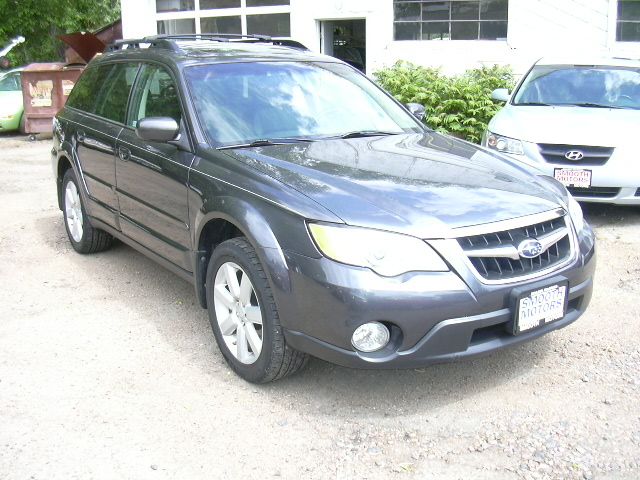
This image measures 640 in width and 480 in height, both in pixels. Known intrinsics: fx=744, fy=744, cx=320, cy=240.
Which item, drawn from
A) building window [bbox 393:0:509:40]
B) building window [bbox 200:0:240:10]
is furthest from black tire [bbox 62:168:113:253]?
building window [bbox 200:0:240:10]

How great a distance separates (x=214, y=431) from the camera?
3346 millimetres

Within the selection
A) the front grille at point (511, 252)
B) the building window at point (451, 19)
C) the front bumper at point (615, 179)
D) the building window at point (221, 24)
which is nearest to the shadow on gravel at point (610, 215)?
the front bumper at point (615, 179)

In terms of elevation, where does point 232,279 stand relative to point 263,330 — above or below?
above

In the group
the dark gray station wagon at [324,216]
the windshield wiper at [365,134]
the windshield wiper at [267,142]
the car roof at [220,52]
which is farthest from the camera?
the car roof at [220,52]

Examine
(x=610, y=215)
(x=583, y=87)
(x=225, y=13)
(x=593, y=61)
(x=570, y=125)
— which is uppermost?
(x=225, y=13)

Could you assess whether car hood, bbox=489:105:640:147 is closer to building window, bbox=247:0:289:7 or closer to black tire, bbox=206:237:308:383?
black tire, bbox=206:237:308:383

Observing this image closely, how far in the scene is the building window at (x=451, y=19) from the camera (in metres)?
12.0

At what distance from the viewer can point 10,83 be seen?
15336 millimetres

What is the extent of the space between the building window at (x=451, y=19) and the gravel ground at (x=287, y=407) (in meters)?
7.97

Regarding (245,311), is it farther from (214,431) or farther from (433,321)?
(433,321)

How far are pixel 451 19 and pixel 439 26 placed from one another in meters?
0.23

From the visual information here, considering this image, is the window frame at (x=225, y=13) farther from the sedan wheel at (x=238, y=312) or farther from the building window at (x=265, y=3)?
the sedan wheel at (x=238, y=312)

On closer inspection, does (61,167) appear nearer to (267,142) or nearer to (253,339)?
(267,142)

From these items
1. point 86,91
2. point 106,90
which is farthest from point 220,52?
point 86,91
